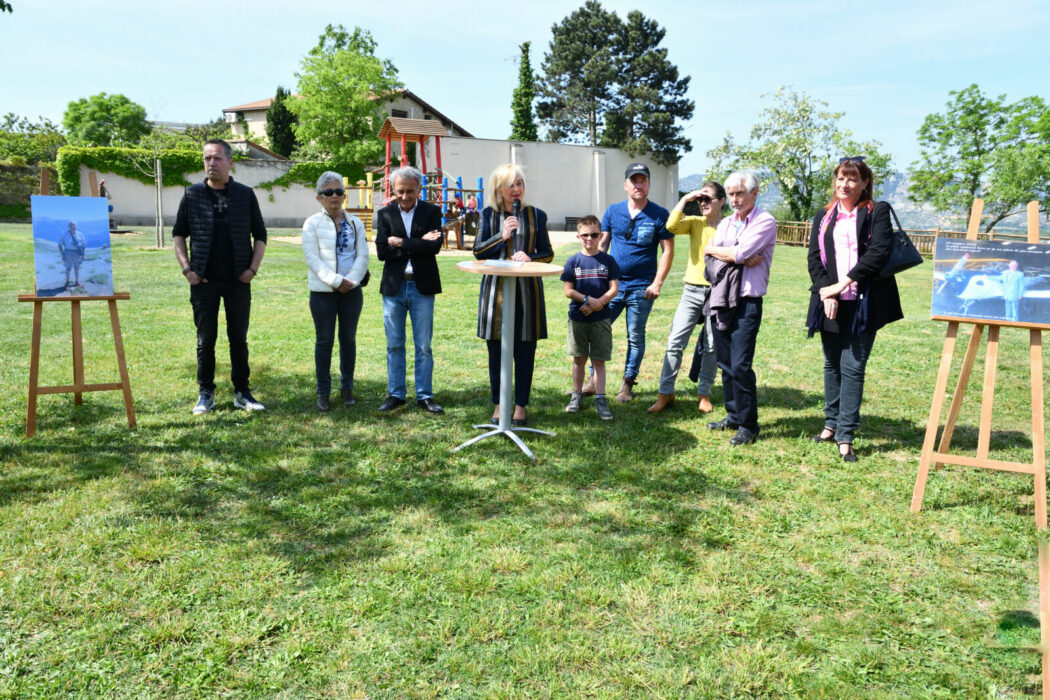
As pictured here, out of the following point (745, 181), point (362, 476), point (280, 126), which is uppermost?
point (280, 126)

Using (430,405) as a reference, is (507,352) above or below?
above

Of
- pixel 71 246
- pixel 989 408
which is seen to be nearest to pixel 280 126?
pixel 71 246

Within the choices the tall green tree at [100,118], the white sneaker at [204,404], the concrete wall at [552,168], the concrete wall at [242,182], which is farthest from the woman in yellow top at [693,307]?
the tall green tree at [100,118]

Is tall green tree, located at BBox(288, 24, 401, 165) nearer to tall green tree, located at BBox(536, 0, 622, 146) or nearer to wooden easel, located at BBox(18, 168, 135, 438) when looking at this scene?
tall green tree, located at BBox(536, 0, 622, 146)

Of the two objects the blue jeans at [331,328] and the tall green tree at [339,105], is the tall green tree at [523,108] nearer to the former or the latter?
the tall green tree at [339,105]

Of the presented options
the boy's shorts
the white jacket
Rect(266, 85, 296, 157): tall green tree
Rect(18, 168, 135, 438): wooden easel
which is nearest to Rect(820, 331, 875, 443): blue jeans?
the boy's shorts

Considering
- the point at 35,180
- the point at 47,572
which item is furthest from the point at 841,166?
the point at 35,180

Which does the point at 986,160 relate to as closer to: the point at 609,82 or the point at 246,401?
the point at 609,82

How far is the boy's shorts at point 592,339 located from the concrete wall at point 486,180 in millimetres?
26973

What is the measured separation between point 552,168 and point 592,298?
34.6 metres

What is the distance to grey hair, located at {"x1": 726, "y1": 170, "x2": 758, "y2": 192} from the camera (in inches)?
180

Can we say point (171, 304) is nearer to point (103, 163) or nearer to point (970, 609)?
point (970, 609)

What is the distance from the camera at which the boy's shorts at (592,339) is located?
17.1ft

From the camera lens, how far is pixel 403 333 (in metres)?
5.30
